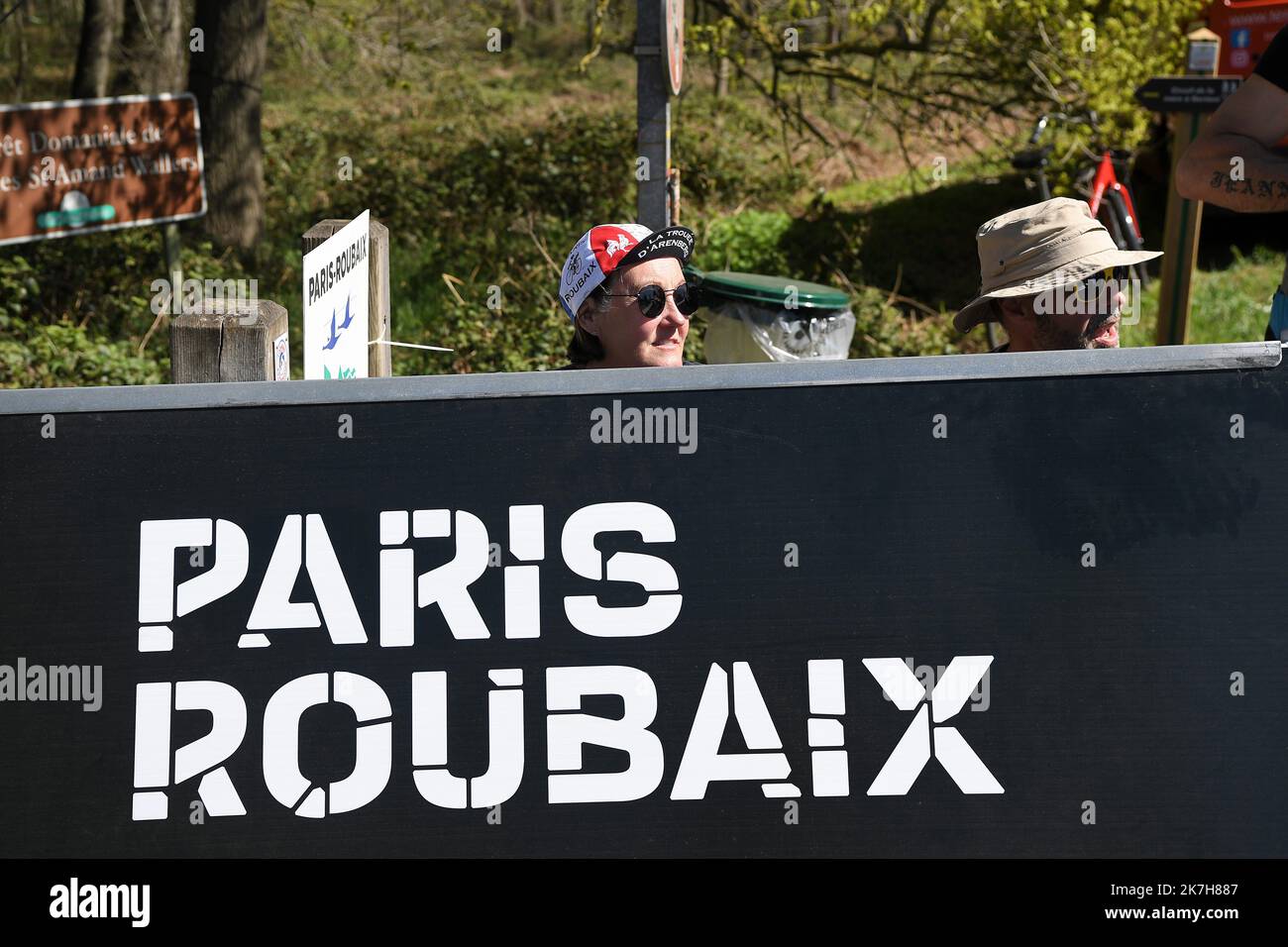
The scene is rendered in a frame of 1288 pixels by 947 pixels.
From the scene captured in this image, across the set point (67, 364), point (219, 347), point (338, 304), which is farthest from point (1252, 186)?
point (67, 364)

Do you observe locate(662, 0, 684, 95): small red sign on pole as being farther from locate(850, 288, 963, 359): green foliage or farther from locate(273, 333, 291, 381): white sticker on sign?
locate(273, 333, 291, 381): white sticker on sign

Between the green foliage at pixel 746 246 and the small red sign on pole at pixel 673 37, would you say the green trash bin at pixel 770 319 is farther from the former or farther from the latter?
the green foliage at pixel 746 246

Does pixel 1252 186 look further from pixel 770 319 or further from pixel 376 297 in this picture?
pixel 770 319

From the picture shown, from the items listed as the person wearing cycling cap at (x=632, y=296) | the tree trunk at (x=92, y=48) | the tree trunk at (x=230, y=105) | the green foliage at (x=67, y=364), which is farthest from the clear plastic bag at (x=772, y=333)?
the tree trunk at (x=92, y=48)

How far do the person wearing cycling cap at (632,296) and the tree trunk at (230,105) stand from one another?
8.72 metres

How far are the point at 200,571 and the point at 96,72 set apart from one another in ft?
46.8

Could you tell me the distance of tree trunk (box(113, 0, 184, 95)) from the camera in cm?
1258

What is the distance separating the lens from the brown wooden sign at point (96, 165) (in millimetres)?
7867

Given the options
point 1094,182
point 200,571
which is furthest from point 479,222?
point 200,571

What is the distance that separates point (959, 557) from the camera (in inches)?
89.7

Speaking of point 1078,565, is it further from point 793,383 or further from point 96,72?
point 96,72
